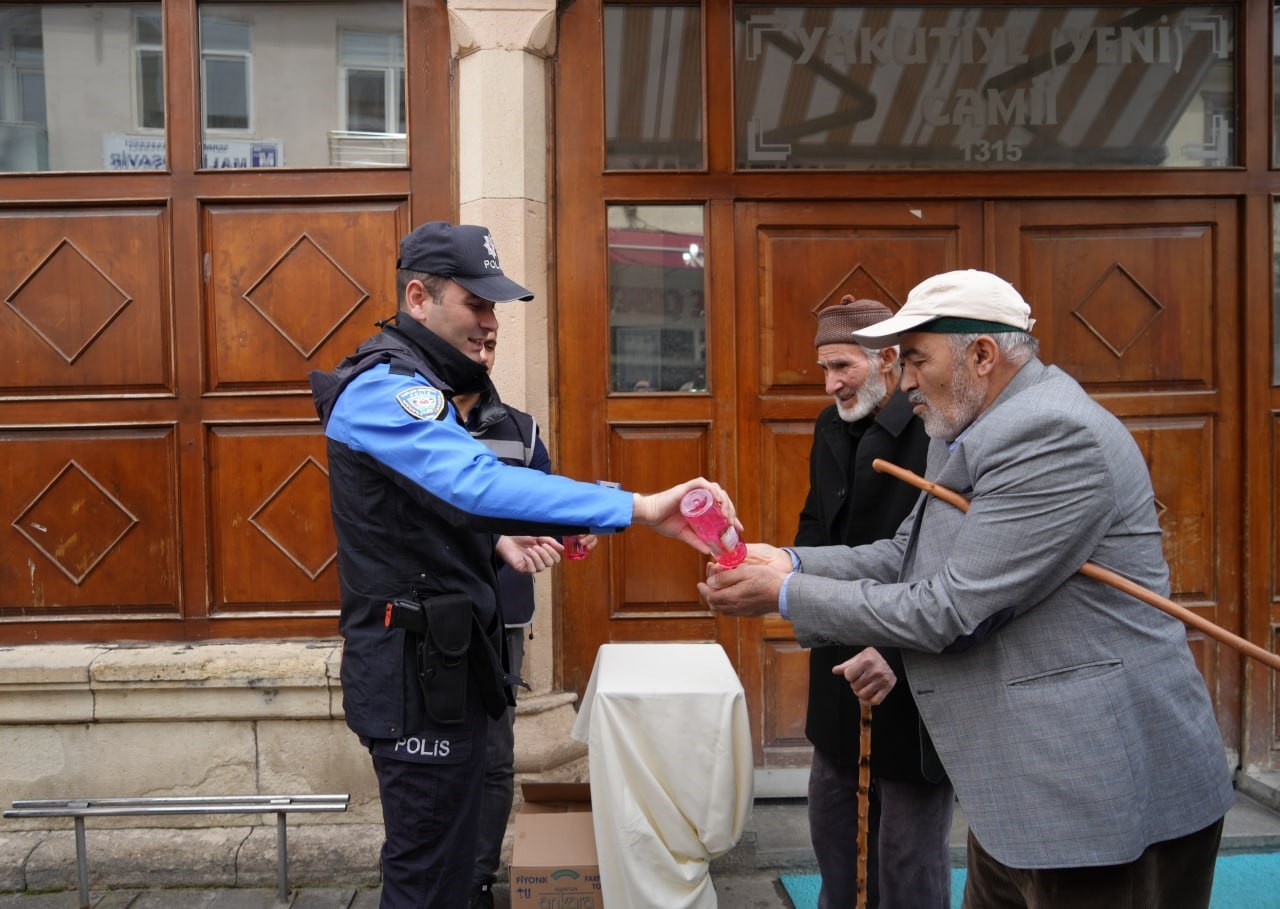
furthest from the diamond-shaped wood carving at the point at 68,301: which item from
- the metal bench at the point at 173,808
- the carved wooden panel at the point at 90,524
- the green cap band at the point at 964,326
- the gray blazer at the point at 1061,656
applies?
the gray blazer at the point at 1061,656

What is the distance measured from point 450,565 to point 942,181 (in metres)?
3.14

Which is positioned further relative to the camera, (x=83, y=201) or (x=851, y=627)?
(x=83, y=201)

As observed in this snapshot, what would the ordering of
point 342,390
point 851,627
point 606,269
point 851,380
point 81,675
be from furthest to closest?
1. point 606,269
2. point 81,675
3. point 851,380
4. point 342,390
5. point 851,627

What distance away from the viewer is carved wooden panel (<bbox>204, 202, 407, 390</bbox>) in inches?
176

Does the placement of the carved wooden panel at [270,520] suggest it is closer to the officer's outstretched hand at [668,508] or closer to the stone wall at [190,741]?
the stone wall at [190,741]

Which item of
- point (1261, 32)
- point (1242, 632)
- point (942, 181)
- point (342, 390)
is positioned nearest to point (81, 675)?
point (342, 390)

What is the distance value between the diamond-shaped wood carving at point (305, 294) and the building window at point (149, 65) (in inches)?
32.3

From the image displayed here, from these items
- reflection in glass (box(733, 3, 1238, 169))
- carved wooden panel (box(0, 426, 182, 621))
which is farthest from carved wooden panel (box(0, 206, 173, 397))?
reflection in glass (box(733, 3, 1238, 169))

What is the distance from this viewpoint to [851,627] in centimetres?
222

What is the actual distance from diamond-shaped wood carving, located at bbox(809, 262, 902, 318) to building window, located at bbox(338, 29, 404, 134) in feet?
6.55

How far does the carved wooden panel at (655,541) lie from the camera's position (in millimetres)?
4562

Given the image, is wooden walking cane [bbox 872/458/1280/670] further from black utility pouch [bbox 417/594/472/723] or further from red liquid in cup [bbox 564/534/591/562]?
red liquid in cup [bbox 564/534/591/562]

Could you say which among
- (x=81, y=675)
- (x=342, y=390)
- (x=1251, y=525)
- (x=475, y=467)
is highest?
(x=342, y=390)

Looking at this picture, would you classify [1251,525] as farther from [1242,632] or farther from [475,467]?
[475,467]
